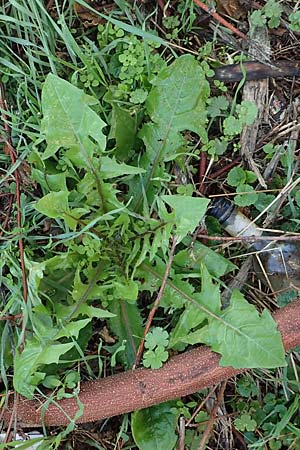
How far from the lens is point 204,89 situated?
220 cm

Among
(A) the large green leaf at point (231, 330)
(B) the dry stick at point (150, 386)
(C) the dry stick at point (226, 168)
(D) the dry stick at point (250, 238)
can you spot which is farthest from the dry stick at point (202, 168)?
→ (B) the dry stick at point (150, 386)

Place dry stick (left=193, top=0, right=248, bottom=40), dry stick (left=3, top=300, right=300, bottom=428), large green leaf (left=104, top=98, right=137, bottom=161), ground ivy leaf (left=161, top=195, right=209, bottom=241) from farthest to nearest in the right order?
dry stick (left=193, top=0, right=248, bottom=40)
large green leaf (left=104, top=98, right=137, bottom=161)
dry stick (left=3, top=300, right=300, bottom=428)
ground ivy leaf (left=161, top=195, right=209, bottom=241)

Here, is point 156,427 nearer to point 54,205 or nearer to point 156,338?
point 156,338

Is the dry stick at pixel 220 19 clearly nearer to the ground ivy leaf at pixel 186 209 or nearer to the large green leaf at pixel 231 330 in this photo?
the ground ivy leaf at pixel 186 209

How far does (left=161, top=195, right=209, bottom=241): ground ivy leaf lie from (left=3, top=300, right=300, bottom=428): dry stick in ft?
1.44

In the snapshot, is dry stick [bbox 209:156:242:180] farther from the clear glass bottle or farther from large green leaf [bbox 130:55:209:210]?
large green leaf [bbox 130:55:209:210]

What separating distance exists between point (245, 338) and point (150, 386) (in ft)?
1.18

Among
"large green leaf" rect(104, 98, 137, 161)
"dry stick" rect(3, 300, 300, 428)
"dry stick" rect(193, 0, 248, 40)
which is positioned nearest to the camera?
"dry stick" rect(3, 300, 300, 428)

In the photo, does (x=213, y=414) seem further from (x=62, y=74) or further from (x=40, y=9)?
(x=40, y=9)

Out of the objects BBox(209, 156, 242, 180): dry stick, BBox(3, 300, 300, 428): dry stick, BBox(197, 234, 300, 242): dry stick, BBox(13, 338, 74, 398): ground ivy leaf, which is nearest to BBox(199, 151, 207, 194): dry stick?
BBox(209, 156, 242, 180): dry stick

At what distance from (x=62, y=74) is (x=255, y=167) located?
2.60 feet

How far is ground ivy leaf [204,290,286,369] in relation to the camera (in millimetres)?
2004

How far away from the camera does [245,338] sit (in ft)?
6.68

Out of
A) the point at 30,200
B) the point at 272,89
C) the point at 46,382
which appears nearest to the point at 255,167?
the point at 272,89
